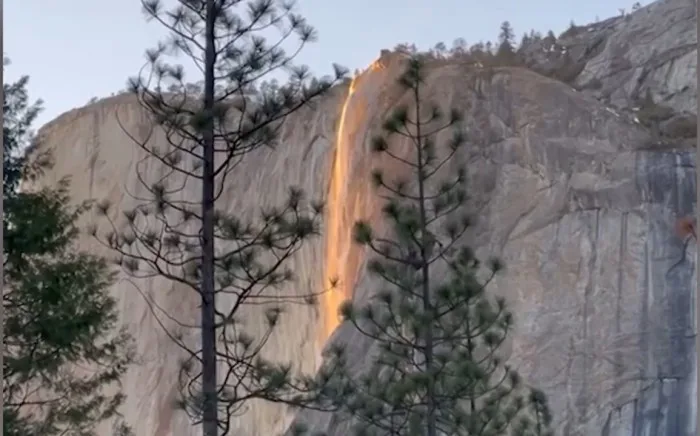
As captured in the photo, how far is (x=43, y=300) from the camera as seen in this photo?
2611 mm

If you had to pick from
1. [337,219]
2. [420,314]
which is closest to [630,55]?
[337,219]

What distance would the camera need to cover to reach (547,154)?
286 inches

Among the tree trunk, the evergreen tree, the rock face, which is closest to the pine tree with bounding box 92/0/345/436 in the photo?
the tree trunk

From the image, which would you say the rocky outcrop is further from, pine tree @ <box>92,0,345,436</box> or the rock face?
pine tree @ <box>92,0,345,436</box>

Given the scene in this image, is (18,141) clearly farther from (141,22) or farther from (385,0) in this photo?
(385,0)

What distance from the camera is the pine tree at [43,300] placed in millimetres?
2508

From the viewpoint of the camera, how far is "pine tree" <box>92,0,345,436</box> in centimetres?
197

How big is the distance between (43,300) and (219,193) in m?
0.77

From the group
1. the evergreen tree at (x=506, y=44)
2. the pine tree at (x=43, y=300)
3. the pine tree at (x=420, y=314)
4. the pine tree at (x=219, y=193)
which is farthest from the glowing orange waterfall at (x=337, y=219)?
the pine tree at (x=219, y=193)

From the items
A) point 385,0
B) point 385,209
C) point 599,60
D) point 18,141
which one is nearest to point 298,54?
point 385,209

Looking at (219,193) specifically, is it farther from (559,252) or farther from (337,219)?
(337,219)

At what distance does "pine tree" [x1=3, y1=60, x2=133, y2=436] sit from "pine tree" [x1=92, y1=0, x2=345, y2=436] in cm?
44

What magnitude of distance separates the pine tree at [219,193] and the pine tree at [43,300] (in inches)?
17.3

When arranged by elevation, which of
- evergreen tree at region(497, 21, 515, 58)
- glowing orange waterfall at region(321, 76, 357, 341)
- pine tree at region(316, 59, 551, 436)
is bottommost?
pine tree at region(316, 59, 551, 436)
